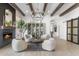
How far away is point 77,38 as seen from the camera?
9.03m

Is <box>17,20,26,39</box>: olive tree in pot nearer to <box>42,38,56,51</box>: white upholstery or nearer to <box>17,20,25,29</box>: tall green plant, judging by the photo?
<box>17,20,25,29</box>: tall green plant

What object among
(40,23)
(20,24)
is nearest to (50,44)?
(20,24)

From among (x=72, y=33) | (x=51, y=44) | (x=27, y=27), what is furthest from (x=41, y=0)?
(x=27, y=27)

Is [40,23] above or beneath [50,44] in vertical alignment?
above

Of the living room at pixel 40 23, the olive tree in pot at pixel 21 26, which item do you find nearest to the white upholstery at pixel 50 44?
the living room at pixel 40 23

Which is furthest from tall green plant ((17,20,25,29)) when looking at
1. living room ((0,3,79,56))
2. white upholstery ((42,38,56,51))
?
white upholstery ((42,38,56,51))

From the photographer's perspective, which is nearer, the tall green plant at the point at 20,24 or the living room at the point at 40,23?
the living room at the point at 40,23

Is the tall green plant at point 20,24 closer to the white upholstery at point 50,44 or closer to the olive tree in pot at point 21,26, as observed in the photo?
the olive tree in pot at point 21,26

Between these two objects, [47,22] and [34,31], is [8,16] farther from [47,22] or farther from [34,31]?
[47,22]

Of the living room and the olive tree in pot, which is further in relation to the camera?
the olive tree in pot

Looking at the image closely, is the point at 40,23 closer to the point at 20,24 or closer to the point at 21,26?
the point at 21,26

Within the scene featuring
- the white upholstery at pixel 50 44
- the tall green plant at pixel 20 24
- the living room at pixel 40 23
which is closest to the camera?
the white upholstery at pixel 50 44

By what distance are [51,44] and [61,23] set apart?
7333 mm

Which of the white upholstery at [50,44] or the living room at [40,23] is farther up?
the living room at [40,23]
